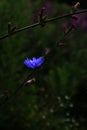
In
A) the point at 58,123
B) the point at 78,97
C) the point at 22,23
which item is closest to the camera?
the point at 22,23

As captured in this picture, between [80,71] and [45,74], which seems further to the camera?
[45,74]

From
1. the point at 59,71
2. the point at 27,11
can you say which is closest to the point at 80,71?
the point at 59,71

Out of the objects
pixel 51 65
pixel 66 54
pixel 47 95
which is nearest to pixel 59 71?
pixel 47 95

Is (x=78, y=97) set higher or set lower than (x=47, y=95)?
lower

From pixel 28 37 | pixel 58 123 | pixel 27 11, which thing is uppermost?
pixel 27 11

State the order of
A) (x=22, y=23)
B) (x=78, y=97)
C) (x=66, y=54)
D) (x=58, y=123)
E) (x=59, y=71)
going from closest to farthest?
(x=22, y=23)
(x=58, y=123)
(x=59, y=71)
(x=78, y=97)
(x=66, y=54)

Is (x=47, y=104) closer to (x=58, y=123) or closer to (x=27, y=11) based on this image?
(x=58, y=123)
